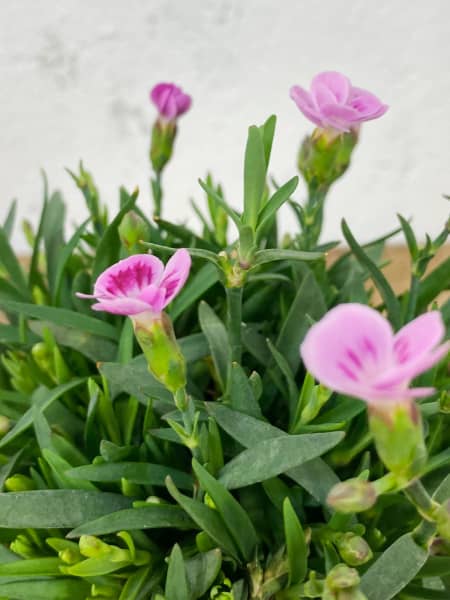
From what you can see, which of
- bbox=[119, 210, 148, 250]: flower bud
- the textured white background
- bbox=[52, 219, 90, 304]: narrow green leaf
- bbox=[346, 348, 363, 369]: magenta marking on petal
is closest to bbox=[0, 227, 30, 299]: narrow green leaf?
bbox=[52, 219, 90, 304]: narrow green leaf

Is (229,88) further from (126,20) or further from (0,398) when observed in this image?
(0,398)

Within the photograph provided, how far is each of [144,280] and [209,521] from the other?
133 millimetres

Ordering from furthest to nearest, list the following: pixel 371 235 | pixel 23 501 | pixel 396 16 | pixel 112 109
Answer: pixel 371 235 < pixel 112 109 < pixel 396 16 < pixel 23 501

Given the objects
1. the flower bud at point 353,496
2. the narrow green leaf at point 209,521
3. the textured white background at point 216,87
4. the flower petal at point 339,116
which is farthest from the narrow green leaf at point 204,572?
the textured white background at point 216,87

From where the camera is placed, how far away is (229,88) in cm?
95

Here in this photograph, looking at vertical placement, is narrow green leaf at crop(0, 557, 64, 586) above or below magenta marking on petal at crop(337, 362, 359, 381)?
below

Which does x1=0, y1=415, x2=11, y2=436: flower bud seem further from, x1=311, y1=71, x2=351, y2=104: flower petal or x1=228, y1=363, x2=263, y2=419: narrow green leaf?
x1=311, y1=71, x2=351, y2=104: flower petal

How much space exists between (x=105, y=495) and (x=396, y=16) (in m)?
0.72

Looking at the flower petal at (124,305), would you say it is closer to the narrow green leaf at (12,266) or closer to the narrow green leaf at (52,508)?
the narrow green leaf at (52,508)

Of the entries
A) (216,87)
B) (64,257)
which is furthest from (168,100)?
(216,87)

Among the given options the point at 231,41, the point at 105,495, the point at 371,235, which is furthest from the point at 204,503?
the point at 371,235

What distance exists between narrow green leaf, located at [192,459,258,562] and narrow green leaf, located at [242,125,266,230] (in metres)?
0.12

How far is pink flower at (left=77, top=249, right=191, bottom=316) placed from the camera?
0.26 m

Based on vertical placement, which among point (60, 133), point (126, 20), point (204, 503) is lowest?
point (204, 503)
